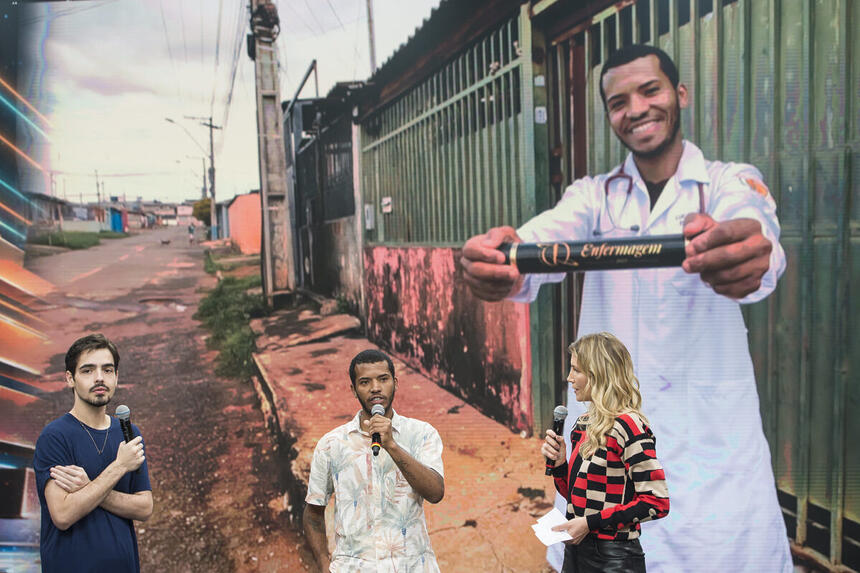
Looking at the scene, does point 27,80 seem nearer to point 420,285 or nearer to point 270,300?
point 420,285

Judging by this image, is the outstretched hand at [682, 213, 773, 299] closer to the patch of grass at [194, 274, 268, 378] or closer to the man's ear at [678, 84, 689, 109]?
the man's ear at [678, 84, 689, 109]

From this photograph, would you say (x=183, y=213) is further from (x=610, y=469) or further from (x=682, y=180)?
(x=610, y=469)

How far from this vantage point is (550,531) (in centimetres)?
160

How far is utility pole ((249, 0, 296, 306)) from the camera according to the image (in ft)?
31.6

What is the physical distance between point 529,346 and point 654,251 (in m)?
1.71

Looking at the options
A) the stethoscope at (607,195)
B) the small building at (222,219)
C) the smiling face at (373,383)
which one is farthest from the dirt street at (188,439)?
the small building at (222,219)

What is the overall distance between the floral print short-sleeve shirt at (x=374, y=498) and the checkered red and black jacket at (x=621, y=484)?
0.39m

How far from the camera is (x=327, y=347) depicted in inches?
265

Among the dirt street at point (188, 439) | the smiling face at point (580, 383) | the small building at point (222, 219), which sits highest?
the small building at point (222, 219)

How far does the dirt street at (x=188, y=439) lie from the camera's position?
3186 mm

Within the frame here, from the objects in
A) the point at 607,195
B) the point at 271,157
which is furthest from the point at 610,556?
the point at 271,157

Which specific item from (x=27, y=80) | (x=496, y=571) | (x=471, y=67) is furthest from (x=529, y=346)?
(x=27, y=80)

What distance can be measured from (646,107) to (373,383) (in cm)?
172

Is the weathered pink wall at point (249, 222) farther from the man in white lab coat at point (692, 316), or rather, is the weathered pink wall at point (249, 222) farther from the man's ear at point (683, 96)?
the man's ear at point (683, 96)
